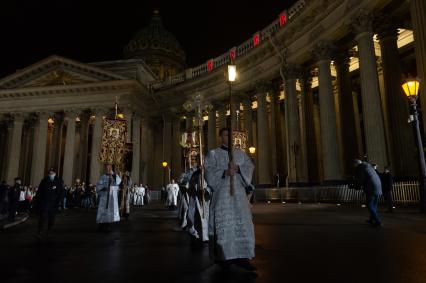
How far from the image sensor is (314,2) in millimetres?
21500

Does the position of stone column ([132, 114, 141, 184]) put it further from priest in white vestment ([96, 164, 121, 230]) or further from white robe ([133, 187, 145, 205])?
priest in white vestment ([96, 164, 121, 230])

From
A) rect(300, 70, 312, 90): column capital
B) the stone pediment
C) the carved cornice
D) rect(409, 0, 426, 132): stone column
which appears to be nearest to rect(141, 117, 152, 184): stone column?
the carved cornice

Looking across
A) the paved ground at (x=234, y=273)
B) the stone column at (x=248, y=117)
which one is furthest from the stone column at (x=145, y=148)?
the paved ground at (x=234, y=273)

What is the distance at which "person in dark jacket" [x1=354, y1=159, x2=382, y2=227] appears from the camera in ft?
30.1

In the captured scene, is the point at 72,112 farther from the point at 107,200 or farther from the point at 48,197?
the point at 48,197

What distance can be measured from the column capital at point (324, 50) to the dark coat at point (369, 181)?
45.0ft

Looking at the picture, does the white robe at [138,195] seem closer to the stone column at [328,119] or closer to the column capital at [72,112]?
the column capital at [72,112]

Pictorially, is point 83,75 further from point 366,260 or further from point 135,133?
point 366,260

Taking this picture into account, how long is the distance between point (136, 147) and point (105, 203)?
25449 millimetres

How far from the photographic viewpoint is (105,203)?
1084 cm

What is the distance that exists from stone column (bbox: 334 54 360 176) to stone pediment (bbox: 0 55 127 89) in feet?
73.1

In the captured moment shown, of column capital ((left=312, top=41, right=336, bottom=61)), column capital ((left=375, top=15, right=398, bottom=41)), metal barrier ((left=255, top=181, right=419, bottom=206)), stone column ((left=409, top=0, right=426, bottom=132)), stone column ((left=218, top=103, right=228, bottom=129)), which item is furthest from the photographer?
stone column ((left=218, top=103, right=228, bottom=129))

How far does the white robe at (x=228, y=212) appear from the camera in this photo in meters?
4.43

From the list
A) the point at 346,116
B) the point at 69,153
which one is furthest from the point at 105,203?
the point at 69,153
